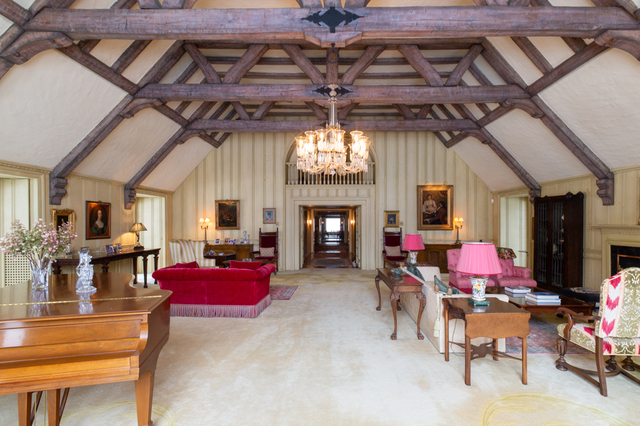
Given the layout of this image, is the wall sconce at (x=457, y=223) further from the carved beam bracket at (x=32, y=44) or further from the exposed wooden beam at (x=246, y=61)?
the carved beam bracket at (x=32, y=44)

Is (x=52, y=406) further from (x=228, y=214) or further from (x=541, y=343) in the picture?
(x=228, y=214)

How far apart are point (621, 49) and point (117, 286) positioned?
6462 mm

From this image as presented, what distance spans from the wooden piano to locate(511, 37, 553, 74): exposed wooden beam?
20.0ft

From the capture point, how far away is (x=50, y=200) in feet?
20.9

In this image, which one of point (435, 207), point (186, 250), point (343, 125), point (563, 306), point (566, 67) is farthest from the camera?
point (435, 207)

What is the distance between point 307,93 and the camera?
6.48 metres

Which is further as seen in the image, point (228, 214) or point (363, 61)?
point (228, 214)

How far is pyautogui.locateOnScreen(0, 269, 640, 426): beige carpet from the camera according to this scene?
9.34 ft

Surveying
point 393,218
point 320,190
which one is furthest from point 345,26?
point 393,218

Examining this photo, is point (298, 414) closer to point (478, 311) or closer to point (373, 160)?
point (478, 311)

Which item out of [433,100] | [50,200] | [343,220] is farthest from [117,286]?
[343,220]

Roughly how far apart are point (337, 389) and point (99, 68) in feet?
18.8

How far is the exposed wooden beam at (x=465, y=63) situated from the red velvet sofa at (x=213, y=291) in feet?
17.0

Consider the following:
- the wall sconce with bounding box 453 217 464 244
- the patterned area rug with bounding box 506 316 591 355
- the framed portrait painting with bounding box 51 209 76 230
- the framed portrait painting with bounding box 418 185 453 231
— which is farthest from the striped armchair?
the patterned area rug with bounding box 506 316 591 355
